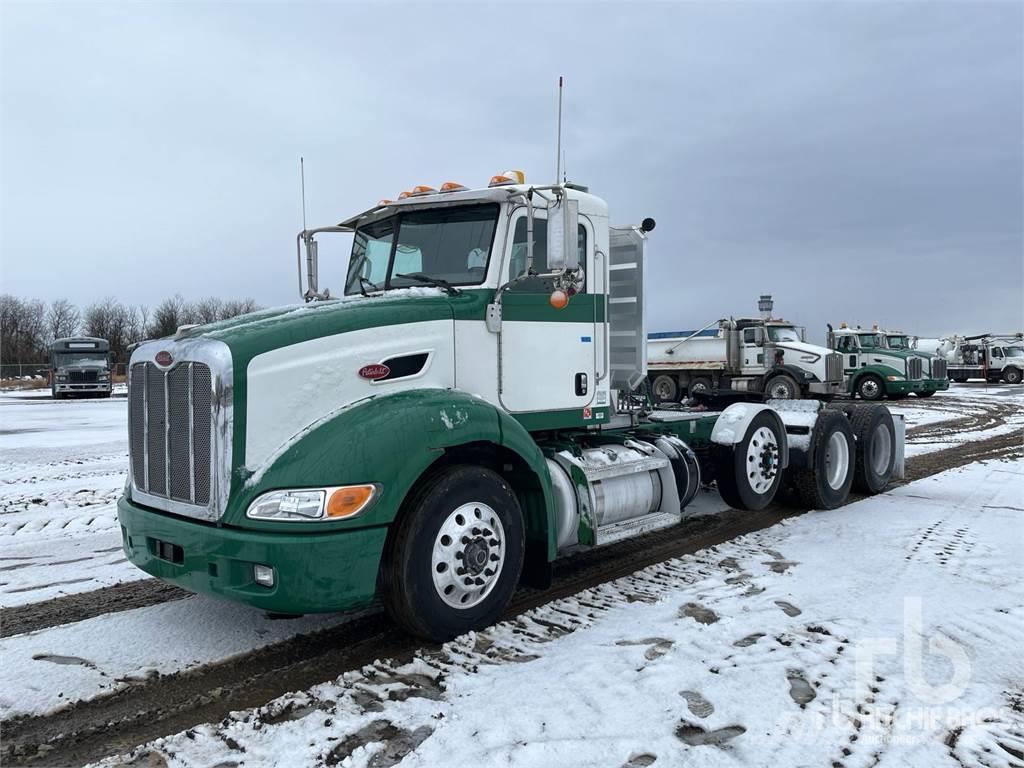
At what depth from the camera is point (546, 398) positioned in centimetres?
561

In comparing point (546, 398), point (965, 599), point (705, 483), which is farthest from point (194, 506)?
point (705, 483)

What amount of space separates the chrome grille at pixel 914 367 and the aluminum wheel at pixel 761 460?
72.7 ft

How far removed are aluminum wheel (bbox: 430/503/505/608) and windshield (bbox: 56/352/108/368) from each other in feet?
111

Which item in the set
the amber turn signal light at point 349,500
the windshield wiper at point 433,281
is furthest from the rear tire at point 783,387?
the amber turn signal light at point 349,500

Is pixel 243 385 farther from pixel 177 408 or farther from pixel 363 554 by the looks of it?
pixel 363 554

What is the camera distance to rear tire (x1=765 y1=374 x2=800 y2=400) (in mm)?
23984

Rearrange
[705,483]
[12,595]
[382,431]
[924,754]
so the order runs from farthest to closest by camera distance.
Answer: [705,483] → [12,595] → [382,431] → [924,754]

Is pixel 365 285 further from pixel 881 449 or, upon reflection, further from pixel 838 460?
pixel 881 449

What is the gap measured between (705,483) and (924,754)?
5.33 metres

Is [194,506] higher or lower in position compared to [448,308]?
lower

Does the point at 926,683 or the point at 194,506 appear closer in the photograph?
the point at 926,683

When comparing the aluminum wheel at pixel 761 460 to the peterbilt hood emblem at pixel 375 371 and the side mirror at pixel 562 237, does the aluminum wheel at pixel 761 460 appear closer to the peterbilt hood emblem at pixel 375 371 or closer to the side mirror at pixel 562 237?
the side mirror at pixel 562 237

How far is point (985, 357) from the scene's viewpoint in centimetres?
4244

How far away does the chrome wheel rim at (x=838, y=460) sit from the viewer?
8.68 metres
